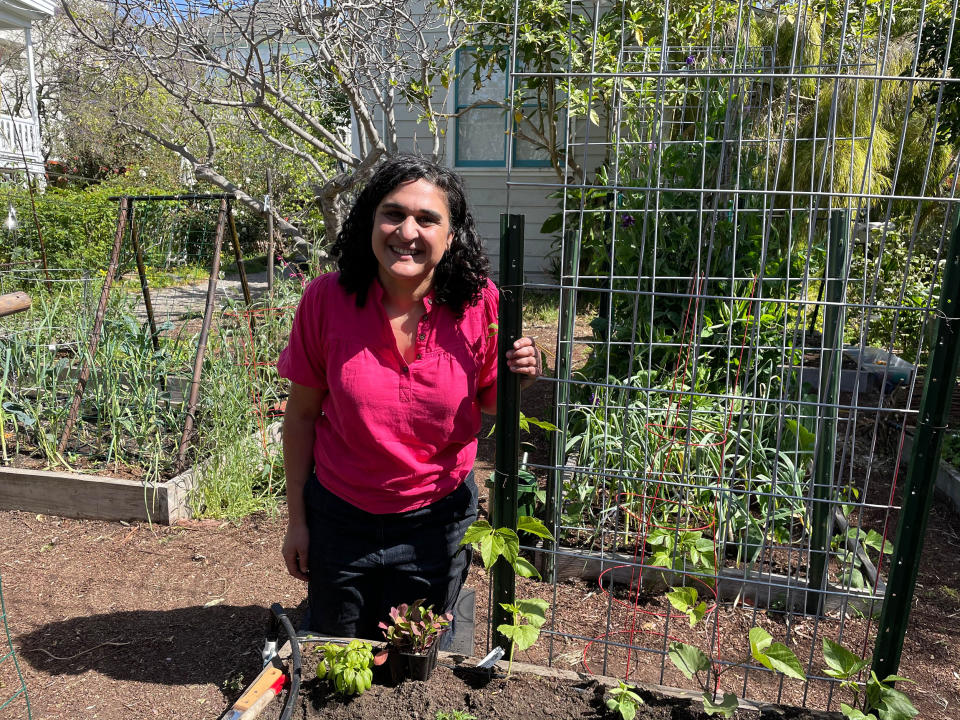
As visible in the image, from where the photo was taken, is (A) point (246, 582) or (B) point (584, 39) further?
(B) point (584, 39)

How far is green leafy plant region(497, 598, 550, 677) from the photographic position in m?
1.56

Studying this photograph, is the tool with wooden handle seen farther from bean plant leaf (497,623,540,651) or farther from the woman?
bean plant leaf (497,623,540,651)

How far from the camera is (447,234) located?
1746 mm

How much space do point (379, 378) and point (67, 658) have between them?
5.89 feet

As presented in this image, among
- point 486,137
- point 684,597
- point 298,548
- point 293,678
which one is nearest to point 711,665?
point 684,597

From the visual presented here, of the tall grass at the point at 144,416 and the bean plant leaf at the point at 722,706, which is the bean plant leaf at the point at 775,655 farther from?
the tall grass at the point at 144,416

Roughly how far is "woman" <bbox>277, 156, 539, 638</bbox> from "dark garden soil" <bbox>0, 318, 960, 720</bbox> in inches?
14.1

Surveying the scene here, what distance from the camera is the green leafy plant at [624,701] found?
1.45 metres

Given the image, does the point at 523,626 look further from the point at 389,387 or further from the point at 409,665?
the point at 389,387

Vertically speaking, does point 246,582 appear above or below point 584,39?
below

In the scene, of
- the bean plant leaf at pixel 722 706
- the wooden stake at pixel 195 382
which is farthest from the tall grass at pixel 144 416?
the bean plant leaf at pixel 722 706

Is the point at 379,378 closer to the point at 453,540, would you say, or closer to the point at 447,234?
the point at 447,234

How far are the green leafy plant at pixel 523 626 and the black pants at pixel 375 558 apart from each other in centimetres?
25

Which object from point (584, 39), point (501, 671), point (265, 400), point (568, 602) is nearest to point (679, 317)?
point (568, 602)
